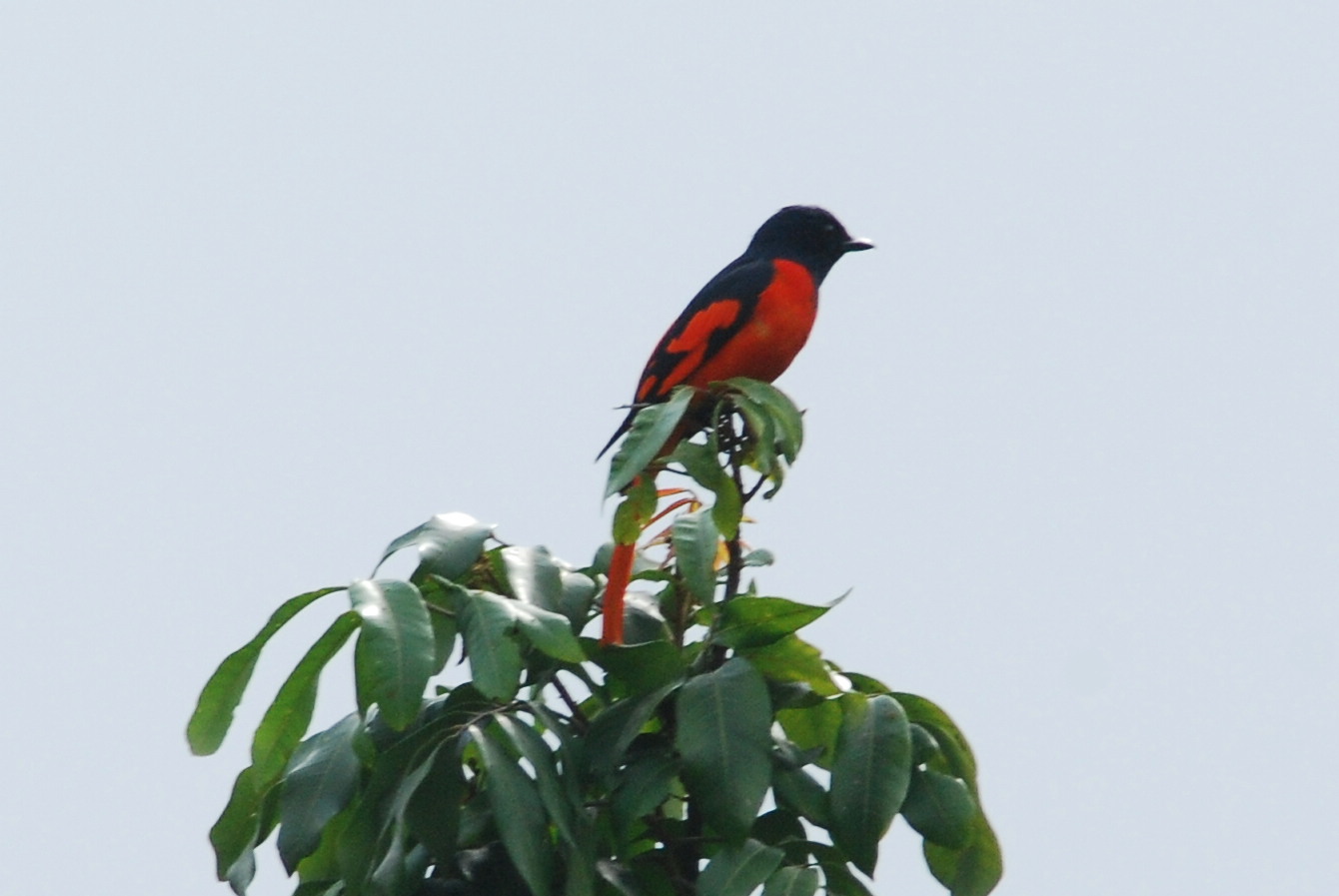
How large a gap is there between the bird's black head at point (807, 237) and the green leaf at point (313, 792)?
250cm

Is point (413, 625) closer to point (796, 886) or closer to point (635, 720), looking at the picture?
point (635, 720)

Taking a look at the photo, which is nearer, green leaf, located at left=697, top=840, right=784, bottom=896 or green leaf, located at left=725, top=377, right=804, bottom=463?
green leaf, located at left=697, top=840, right=784, bottom=896

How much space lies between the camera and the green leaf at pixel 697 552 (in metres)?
2.47

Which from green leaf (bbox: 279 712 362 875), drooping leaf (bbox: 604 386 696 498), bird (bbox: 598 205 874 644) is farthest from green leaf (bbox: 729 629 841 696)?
bird (bbox: 598 205 874 644)

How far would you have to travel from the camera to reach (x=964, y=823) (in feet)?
7.86

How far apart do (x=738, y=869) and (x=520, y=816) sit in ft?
1.06

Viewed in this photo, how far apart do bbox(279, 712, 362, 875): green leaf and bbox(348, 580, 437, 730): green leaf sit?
0.91 feet

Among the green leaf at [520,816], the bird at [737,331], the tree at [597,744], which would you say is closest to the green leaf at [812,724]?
the tree at [597,744]

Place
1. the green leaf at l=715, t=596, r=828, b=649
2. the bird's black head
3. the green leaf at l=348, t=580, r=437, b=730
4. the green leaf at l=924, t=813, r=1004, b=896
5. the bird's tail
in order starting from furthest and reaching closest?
1. the bird's black head
2. the bird's tail
3. the green leaf at l=924, t=813, r=1004, b=896
4. the green leaf at l=715, t=596, r=828, b=649
5. the green leaf at l=348, t=580, r=437, b=730

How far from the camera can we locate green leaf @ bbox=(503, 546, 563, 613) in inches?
101

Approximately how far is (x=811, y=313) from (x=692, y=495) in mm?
1379

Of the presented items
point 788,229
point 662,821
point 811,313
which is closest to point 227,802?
point 662,821

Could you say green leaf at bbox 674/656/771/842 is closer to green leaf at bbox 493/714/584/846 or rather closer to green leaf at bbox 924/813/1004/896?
green leaf at bbox 493/714/584/846

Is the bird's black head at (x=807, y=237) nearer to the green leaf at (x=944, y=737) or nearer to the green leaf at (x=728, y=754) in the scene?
the green leaf at (x=944, y=737)
